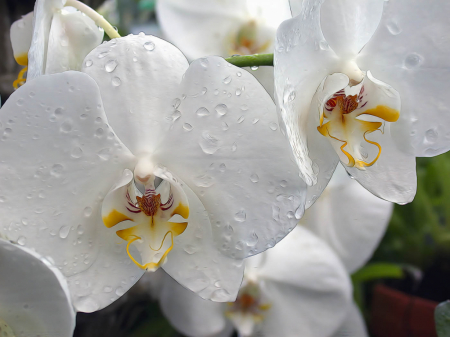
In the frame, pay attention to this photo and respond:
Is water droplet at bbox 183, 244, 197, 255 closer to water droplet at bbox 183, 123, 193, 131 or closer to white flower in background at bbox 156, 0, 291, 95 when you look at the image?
water droplet at bbox 183, 123, 193, 131

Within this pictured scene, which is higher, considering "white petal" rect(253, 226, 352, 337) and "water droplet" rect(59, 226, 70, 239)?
"water droplet" rect(59, 226, 70, 239)

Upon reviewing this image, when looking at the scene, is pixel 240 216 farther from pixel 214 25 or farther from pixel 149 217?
pixel 214 25

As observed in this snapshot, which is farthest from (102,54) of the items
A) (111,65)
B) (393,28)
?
(393,28)

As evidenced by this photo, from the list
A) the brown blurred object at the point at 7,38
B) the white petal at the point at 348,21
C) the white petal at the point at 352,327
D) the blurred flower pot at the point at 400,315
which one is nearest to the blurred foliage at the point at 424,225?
the blurred flower pot at the point at 400,315

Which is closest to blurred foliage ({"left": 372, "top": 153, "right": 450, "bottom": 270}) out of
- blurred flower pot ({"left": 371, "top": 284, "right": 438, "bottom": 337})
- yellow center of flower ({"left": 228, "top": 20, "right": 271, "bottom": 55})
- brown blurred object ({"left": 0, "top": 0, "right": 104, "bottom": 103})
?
blurred flower pot ({"left": 371, "top": 284, "right": 438, "bottom": 337})

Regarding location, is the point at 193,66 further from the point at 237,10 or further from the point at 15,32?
the point at 237,10

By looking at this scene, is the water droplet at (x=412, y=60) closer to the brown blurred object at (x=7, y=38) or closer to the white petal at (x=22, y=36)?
the white petal at (x=22, y=36)
